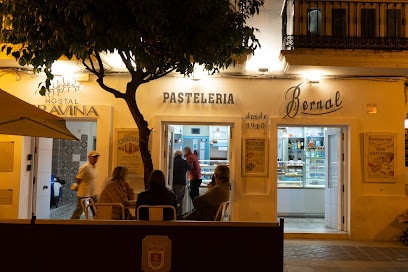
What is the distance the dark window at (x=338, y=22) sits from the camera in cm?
898

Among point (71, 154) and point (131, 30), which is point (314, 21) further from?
point (71, 154)

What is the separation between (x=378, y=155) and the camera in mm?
9055

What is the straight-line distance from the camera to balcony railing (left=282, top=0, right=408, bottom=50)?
28.9ft

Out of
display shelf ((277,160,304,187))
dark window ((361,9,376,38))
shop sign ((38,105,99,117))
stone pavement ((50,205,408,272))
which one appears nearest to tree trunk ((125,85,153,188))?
stone pavement ((50,205,408,272))

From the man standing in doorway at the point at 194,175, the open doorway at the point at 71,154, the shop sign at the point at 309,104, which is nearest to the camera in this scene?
the shop sign at the point at 309,104

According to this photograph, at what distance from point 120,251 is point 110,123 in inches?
190

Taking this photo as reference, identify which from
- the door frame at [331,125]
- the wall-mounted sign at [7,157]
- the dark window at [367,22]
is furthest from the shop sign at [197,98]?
the wall-mounted sign at [7,157]

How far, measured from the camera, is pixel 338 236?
9.14 meters

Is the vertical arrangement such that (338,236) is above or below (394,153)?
below

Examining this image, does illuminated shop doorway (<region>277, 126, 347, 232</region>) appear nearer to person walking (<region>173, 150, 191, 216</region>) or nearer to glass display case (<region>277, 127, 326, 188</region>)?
glass display case (<region>277, 127, 326, 188</region>)

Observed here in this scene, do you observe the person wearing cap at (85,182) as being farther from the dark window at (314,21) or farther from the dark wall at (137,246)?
the dark window at (314,21)

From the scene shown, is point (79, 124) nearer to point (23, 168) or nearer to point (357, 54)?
point (23, 168)

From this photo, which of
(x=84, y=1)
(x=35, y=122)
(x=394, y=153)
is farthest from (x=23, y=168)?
(x=394, y=153)

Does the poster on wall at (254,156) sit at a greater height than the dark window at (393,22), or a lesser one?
lesser
